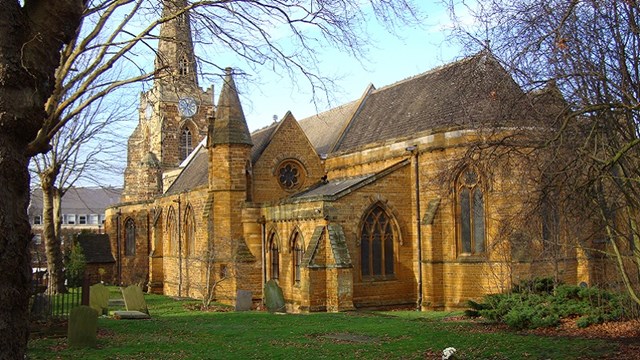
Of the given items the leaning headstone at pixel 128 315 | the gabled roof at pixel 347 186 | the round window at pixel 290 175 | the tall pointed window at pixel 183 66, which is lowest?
the leaning headstone at pixel 128 315

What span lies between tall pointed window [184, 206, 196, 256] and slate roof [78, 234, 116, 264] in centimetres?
1403

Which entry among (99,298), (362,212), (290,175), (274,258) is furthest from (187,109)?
(99,298)

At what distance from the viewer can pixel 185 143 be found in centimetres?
5209

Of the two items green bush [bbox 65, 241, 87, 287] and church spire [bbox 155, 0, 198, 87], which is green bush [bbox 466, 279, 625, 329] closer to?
church spire [bbox 155, 0, 198, 87]

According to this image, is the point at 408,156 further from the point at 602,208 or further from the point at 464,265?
the point at 602,208

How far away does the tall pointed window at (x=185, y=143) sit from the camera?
2041 inches

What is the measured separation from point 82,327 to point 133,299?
8236 millimetres

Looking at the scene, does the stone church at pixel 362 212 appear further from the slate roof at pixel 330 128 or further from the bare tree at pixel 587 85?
the bare tree at pixel 587 85

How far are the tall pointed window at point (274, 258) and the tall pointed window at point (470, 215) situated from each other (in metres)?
8.31

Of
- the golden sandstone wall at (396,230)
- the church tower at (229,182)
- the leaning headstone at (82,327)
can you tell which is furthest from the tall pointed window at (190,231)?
the leaning headstone at (82,327)

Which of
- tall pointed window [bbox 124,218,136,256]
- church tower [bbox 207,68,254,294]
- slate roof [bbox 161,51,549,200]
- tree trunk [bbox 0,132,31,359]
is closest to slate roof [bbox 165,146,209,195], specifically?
slate roof [bbox 161,51,549,200]

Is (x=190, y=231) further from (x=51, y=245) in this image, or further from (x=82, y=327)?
(x=82, y=327)

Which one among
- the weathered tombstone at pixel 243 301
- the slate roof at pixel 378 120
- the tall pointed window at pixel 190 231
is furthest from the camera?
the tall pointed window at pixel 190 231

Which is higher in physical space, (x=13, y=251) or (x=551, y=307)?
(x=13, y=251)
